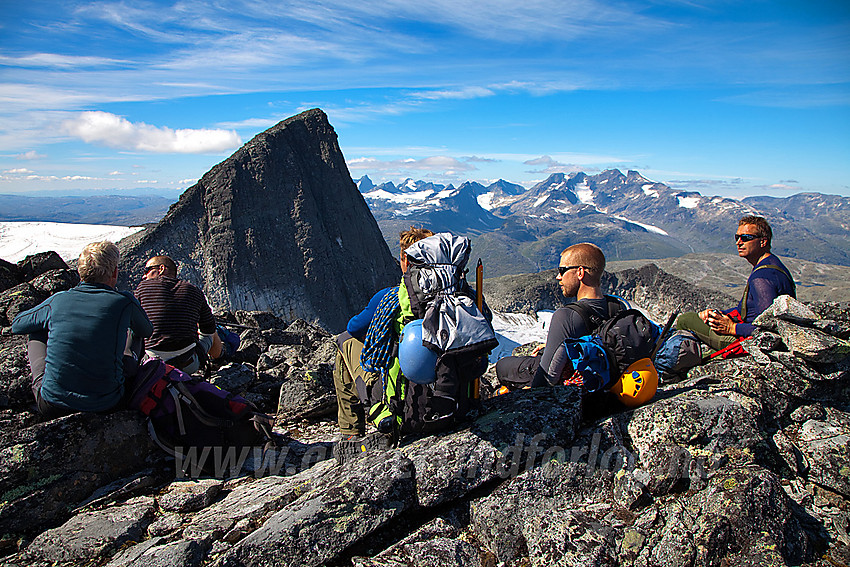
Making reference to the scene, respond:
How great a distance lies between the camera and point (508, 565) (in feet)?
15.0

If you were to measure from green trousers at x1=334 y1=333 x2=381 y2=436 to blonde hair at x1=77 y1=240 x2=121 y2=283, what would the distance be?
332 cm

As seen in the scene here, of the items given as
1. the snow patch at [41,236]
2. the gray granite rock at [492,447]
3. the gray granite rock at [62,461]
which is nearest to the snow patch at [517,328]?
the gray granite rock at [492,447]

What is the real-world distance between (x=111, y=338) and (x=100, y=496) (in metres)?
2.01

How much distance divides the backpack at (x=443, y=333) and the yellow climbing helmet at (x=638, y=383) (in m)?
1.99

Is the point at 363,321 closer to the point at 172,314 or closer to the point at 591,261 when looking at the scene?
the point at 591,261

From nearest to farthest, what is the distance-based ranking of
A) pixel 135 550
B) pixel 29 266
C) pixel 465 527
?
1. pixel 135 550
2. pixel 465 527
3. pixel 29 266

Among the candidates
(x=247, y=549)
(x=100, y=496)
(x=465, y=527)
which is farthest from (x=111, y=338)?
(x=465, y=527)

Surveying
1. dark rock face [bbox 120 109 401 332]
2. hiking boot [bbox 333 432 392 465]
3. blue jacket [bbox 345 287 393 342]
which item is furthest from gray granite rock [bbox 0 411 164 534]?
dark rock face [bbox 120 109 401 332]

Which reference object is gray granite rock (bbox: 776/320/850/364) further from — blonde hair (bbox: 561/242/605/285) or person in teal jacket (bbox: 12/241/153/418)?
person in teal jacket (bbox: 12/241/153/418)

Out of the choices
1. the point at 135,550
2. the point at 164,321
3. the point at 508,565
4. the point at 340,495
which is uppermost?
the point at 164,321

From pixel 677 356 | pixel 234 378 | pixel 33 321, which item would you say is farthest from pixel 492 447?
Answer: pixel 234 378

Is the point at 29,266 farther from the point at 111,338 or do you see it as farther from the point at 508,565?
the point at 508,565

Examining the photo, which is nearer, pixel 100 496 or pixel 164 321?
pixel 100 496

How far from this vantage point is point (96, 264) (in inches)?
233
